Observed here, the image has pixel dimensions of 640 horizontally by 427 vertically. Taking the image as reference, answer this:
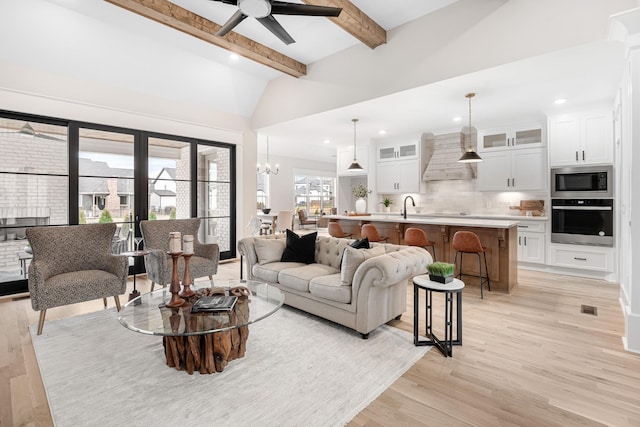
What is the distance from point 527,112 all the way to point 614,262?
2.65 metres

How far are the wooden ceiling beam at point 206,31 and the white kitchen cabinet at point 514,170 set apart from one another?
153 inches

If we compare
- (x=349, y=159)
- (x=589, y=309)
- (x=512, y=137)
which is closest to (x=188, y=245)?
(x=589, y=309)

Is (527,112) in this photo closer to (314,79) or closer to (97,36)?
(314,79)

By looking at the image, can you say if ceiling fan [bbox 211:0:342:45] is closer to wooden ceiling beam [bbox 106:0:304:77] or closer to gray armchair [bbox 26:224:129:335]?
wooden ceiling beam [bbox 106:0:304:77]

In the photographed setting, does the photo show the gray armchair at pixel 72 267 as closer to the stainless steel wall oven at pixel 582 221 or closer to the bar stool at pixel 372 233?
the bar stool at pixel 372 233

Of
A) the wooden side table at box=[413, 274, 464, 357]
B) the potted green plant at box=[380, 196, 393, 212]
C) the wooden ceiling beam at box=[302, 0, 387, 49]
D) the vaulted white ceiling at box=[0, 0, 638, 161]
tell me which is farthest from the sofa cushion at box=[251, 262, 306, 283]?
the potted green plant at box=[380, 196, 393, 212]

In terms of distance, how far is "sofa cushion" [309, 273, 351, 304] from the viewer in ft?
9.36

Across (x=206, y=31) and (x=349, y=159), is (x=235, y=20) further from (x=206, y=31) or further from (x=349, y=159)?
(x=349, y=159)

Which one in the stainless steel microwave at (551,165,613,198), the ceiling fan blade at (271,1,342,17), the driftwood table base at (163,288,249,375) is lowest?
the driftwood table base at (163,288,249,375)

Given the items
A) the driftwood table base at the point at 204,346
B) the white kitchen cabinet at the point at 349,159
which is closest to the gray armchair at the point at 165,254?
the driftwood table base at the point at 204,346

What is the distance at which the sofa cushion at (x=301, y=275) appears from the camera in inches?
126

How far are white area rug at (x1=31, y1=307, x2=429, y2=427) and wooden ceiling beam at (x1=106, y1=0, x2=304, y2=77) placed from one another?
3324mm

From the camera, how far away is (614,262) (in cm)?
482

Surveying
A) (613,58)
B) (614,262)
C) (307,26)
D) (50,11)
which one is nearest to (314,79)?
(307,26)
